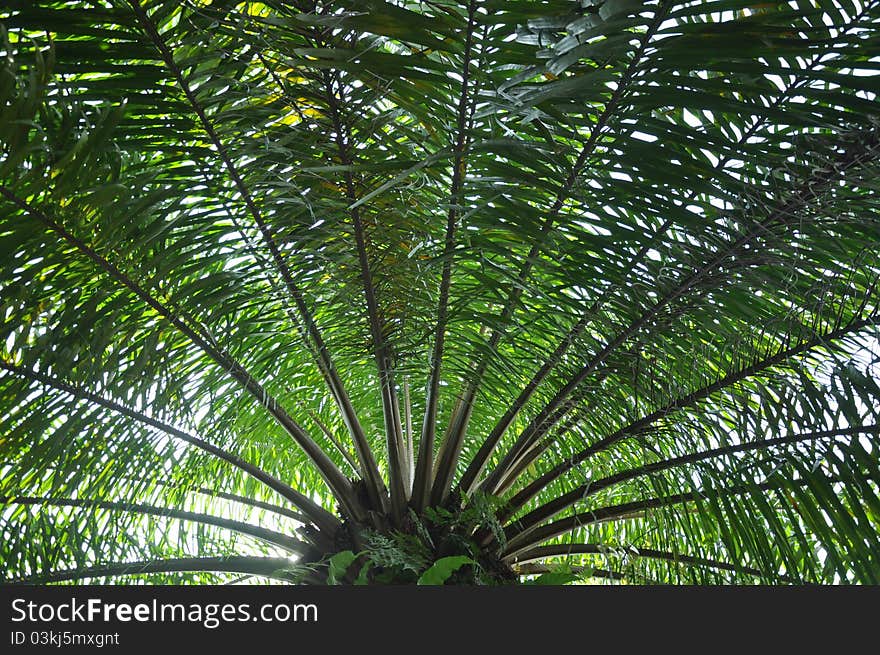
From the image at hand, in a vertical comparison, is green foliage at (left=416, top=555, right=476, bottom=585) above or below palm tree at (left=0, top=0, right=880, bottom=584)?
below

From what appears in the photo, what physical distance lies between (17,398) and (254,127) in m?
1.25

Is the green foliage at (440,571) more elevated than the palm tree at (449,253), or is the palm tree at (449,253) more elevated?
the palm tree at (449,253)

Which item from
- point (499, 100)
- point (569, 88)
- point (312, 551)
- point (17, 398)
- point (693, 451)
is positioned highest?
point (499, 100)

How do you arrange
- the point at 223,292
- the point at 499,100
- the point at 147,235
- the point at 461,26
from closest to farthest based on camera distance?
1. the point at 461,26
2. the point at 499,100
3. the point at 147,235
4. the point at 223,292

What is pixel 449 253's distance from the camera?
174 cm

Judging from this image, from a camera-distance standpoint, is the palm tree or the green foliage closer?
the palm tree

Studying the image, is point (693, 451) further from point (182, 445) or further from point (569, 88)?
point (182, 445)

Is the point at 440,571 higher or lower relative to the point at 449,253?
lower

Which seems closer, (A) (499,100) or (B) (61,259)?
(A) (499,100)

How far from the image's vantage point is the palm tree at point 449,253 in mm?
1373

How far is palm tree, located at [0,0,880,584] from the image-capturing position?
137 cm

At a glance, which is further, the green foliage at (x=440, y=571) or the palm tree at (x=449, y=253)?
the green foliage at (x=440, y=571)

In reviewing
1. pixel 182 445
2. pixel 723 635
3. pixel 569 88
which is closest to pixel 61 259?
pixel 182 445

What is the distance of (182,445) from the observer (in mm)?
2691
